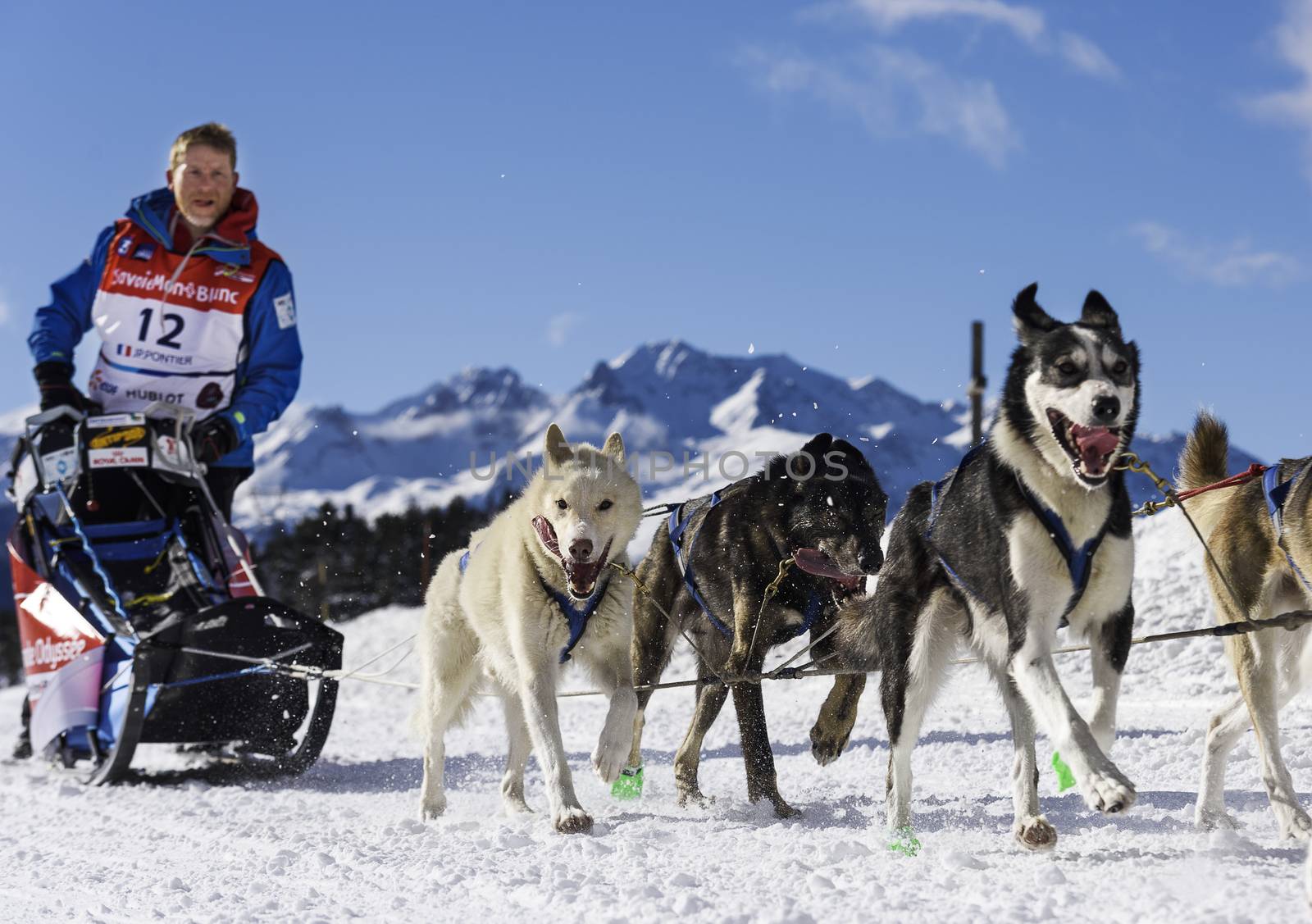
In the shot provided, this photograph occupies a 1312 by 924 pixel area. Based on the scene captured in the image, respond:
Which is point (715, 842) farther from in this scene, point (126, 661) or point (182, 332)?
point (182, 332)

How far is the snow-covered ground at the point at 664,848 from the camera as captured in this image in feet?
8.48

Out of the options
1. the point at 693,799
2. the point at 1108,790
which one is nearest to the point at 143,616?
the point at 693,799

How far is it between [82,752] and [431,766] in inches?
75.8

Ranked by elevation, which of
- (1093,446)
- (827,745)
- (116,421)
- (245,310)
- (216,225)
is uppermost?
(216,225)

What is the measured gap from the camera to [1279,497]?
140 inches

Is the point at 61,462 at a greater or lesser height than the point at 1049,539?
greater

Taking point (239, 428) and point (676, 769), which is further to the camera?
point (239, 428)

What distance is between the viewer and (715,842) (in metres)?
3.40

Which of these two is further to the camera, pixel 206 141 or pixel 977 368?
pixel 977 368

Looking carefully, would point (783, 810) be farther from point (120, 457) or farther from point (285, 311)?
point (285, 311)

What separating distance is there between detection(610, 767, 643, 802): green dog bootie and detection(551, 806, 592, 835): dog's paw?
83 cm

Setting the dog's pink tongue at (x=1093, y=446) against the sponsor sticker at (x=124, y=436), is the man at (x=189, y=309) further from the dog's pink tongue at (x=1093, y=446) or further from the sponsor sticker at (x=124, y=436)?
the dog's pink tongue at (x=1093, y=446)

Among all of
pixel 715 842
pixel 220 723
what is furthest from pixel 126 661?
pixel 715 842

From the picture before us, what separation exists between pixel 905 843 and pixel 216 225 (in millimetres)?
4261
